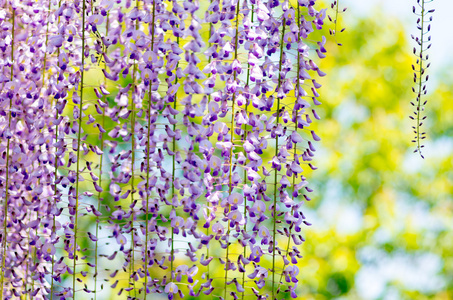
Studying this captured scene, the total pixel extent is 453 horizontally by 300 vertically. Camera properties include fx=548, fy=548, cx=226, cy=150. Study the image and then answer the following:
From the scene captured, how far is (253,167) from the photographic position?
134 centimetres

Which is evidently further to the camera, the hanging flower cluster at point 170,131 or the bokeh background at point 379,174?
the bokeh background at point 379,174

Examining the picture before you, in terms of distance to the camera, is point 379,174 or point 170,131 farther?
point 379,174

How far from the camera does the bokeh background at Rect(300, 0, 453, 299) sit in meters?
4.66

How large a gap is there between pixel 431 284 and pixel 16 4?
4686 millimetres

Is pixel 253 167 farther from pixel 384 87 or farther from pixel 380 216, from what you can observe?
pixel 384 87

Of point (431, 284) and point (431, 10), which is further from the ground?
point (431, 10)

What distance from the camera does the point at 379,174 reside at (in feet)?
17.4

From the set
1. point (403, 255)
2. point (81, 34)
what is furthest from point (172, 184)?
point (403, 255)

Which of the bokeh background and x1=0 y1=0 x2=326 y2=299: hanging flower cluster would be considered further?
the bokeh background

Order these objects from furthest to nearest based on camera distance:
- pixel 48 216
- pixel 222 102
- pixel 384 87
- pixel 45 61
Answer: pixel 384 87
pixel 45 61
pixel 48 216
pixel 222 102

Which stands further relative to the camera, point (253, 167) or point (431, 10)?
point (431, 10)

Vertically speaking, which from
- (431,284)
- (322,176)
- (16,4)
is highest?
(16,4)

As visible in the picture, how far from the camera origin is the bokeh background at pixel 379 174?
4660 millimetres

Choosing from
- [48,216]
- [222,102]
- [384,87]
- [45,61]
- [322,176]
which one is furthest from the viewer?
[384,87]
